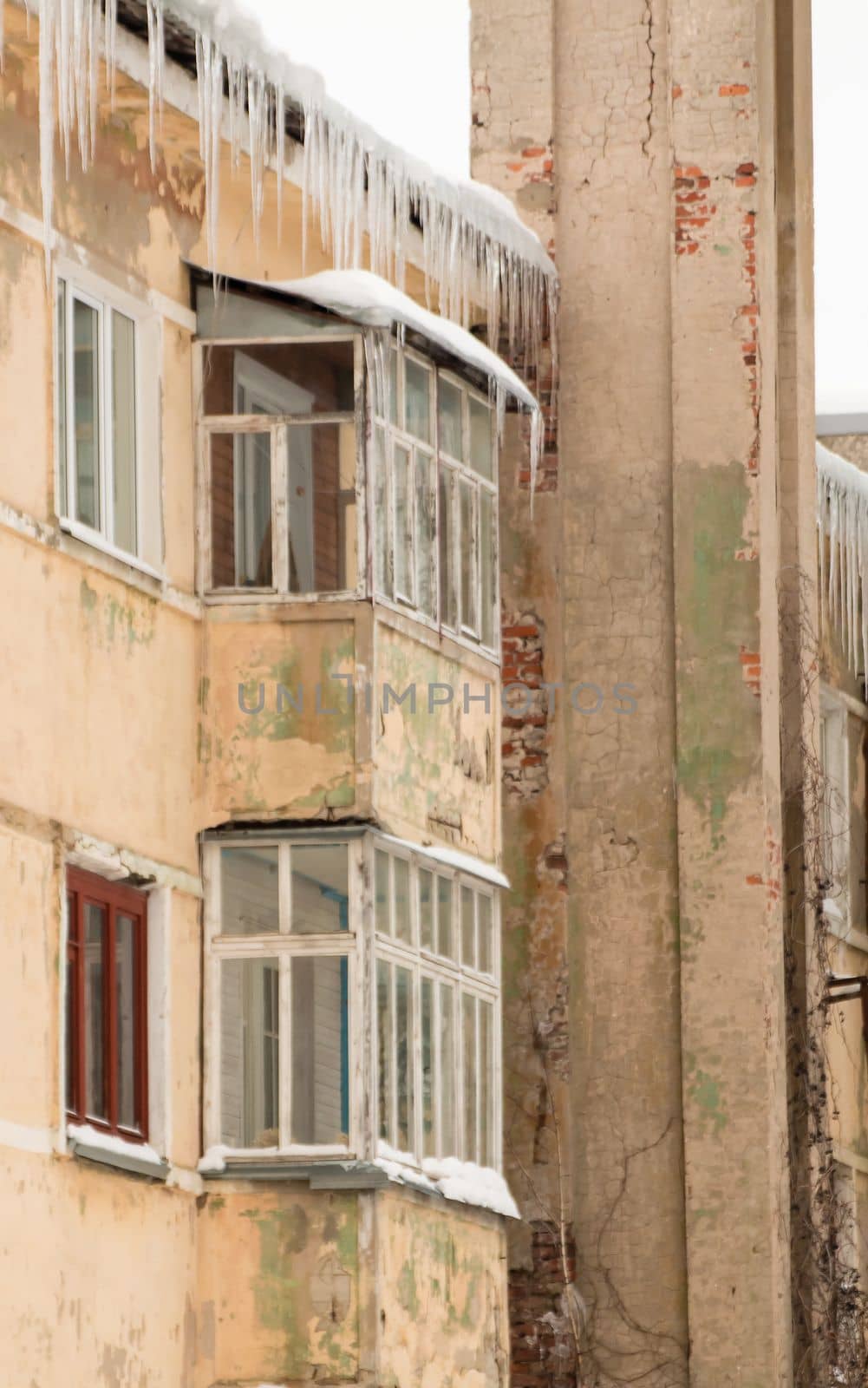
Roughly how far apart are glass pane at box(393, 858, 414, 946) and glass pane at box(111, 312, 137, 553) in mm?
2179

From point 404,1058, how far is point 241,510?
2975mm

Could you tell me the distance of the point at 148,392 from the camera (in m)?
Answer: 16.0

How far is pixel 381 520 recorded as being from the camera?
649 inches

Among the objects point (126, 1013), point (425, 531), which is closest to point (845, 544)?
point (425, 531)

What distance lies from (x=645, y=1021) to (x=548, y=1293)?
1739 millimetres

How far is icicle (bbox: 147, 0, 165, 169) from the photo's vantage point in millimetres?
14852

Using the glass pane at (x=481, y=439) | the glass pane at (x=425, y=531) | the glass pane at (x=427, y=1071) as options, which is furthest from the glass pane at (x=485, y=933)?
the glass pane at (x=481, y=439)

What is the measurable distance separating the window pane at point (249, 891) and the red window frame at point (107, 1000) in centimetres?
60

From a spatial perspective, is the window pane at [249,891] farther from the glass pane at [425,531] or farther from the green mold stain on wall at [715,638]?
the green mold stain on wall at [715,638]

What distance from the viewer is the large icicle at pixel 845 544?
75.4ft

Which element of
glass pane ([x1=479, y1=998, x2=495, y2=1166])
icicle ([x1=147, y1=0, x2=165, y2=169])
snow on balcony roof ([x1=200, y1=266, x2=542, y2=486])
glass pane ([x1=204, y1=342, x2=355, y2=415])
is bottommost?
glass pane ([x1=479, y1=998, x2=495, y2=1166])

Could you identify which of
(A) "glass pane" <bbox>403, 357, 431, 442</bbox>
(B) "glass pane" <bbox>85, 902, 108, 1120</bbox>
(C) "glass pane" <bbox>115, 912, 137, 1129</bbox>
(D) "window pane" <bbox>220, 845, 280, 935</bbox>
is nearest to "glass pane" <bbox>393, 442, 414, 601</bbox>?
(A) "glass pane" <bbox>403, 357, 431, 442</bbox>

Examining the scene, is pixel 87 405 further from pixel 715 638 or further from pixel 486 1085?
pixel 715 638

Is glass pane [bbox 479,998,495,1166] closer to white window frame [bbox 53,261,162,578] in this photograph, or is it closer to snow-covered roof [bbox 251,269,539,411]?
white window frame [bbox 53,261,162,578]
